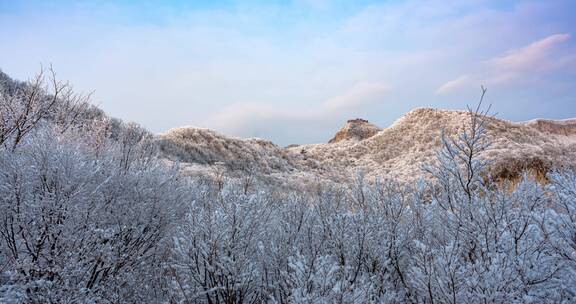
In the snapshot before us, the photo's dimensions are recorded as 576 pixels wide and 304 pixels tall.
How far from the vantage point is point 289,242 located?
6418 mm

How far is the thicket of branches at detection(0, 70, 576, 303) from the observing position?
12.8 ft

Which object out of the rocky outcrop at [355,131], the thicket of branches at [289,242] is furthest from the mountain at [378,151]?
the thicket of branches at [289,242]

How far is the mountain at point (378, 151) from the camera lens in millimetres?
24702

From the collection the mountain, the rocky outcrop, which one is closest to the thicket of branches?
the mountain

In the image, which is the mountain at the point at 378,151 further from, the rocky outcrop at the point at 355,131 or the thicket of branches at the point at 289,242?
the thicket of branches at the point at 289,242

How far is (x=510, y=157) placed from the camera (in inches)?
950

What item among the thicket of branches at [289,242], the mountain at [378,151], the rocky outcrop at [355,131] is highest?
the rocky outcrop at [355,131]

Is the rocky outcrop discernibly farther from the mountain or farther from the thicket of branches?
the thicket of branches

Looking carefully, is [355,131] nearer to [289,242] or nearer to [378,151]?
[378,151]

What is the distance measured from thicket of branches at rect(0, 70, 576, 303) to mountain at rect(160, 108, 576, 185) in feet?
49.3

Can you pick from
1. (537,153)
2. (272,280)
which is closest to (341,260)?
(272,280)

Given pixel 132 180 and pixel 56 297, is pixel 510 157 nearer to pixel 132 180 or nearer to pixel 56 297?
pixel 132 180

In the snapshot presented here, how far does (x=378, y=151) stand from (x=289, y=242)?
96.9ft

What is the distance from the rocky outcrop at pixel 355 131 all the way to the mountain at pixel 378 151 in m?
3.14
